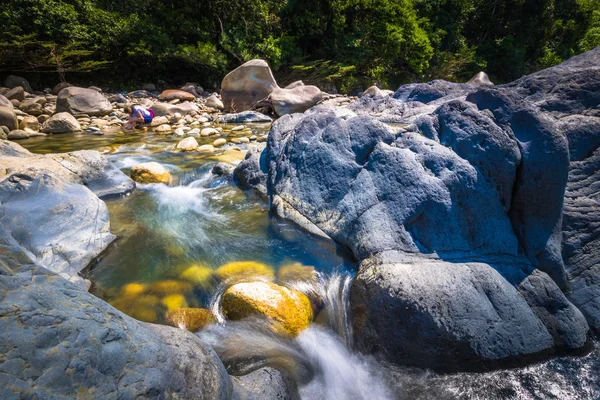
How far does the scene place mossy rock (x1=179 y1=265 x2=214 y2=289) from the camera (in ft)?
9.45

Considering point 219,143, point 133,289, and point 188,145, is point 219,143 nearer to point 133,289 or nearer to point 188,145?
point 188,145

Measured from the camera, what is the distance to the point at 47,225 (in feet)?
9.63

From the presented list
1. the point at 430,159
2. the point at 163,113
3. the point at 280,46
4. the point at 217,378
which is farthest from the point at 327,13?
the point at 217,378

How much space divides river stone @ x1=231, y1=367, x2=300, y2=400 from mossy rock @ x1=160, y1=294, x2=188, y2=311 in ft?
3.55

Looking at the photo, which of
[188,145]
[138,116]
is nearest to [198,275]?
[188,145]

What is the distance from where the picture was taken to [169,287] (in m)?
2.80

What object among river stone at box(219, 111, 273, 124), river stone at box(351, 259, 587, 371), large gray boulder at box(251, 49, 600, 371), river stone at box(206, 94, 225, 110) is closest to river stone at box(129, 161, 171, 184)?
large gray boulder at box(251, 49, 600, 371)

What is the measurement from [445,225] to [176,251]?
9.25 ft

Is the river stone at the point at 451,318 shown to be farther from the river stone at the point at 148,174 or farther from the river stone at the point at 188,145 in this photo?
the river stone at the point at 188,145

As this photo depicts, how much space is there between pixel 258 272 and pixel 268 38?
1487 cm

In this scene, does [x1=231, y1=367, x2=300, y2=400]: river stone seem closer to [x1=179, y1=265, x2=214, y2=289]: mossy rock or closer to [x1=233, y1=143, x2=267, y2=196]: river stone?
[x1=179, y1=265, x2=214, y2=289]: mossy rock

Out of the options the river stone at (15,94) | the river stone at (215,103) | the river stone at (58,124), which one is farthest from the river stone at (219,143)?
the river stone at (15,94)

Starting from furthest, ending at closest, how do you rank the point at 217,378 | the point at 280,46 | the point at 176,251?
the point at 280,46
the point at 176,251
the point at 217,378

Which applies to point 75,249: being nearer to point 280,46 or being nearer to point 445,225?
point 445,225
